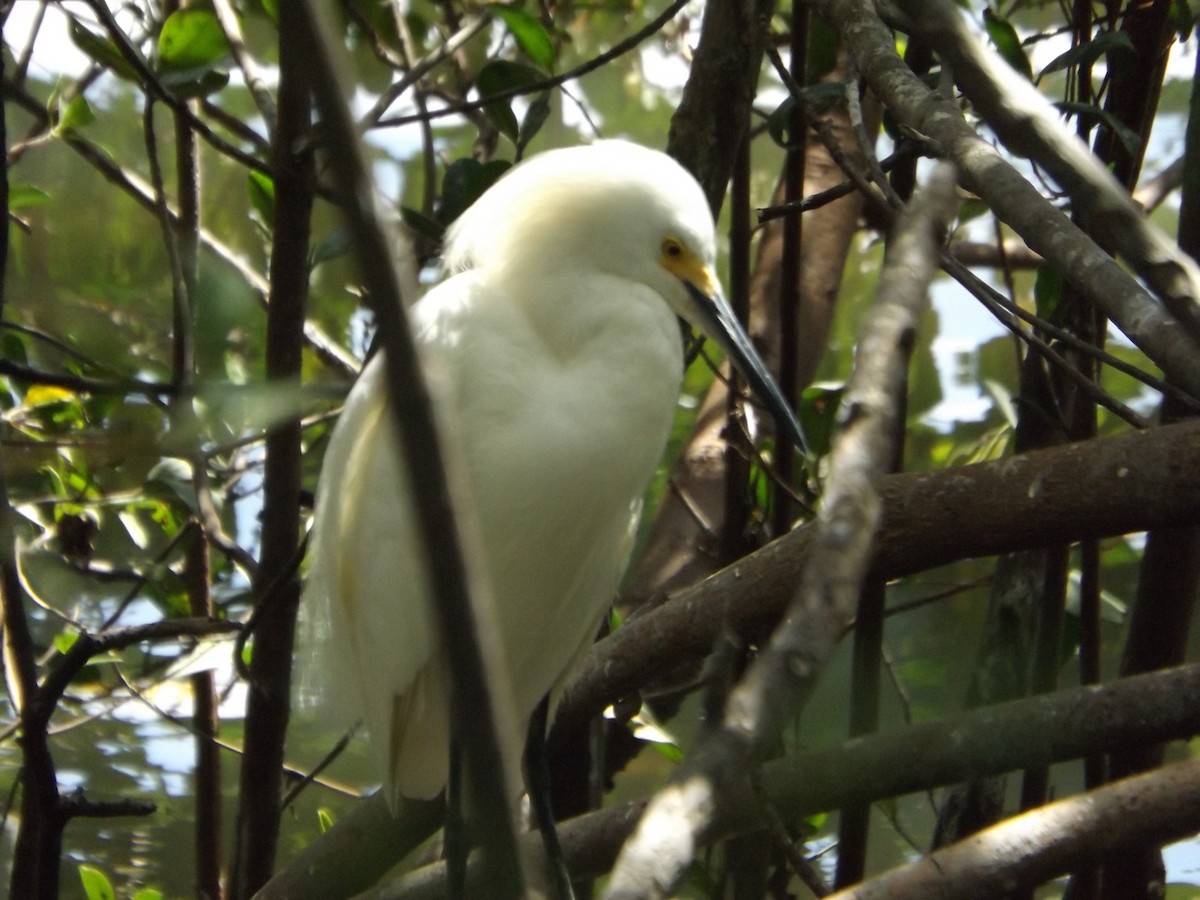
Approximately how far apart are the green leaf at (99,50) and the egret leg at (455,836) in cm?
94

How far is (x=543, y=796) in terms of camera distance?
1719mm

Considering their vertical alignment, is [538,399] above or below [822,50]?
below

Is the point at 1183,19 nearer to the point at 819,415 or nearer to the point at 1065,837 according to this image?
the point at 819,415

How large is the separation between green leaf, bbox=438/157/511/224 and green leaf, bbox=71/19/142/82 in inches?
16.0

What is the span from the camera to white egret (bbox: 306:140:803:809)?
155 cm

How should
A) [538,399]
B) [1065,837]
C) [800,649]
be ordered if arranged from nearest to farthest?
[800,649], [1065,837], [538,399]

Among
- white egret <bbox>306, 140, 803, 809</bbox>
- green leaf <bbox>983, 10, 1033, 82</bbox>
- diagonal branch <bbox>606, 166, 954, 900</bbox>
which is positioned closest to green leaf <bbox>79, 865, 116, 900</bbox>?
white egret <bbox>306, 140, 803, 809</bbox>

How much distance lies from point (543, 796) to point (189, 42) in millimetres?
1012

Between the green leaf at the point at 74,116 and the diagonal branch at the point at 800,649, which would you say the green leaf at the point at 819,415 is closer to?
the green leaf at the point at 74,116

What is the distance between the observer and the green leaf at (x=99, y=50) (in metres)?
1.68

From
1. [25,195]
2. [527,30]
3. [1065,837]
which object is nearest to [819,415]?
[527,30]

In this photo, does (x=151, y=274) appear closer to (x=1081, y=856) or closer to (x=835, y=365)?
(x=835, y=365)

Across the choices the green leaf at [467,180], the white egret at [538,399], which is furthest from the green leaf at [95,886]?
the green leaf at [467,180]

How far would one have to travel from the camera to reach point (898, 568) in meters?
1.54
